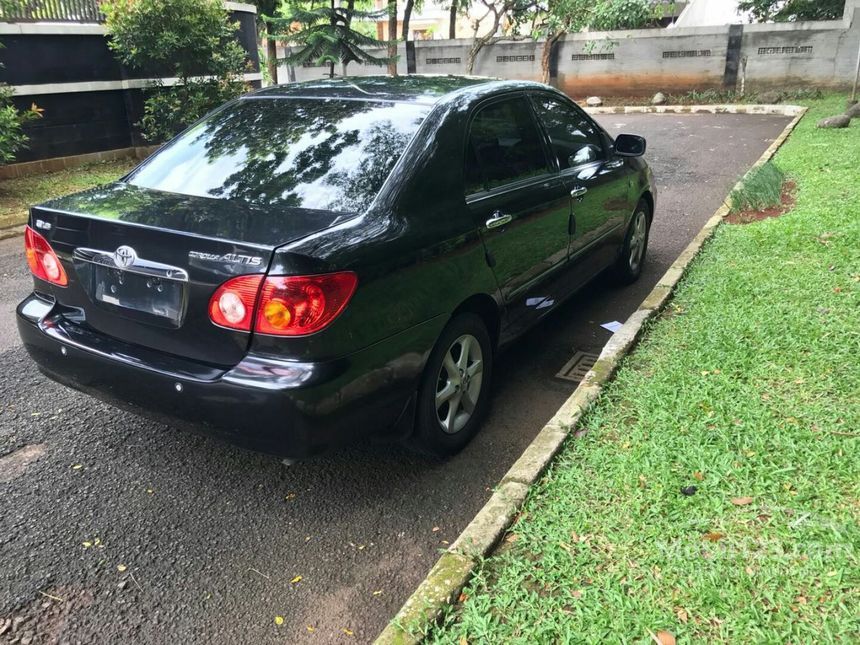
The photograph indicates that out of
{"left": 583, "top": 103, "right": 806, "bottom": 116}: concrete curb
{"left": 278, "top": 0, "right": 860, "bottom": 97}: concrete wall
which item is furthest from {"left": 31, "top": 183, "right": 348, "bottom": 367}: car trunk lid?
{"left": 278, "top": 0, "right": 860, "bottom": 97}: concrete wall

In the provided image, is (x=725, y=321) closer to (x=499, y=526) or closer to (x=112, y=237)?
(x=499, y=526)

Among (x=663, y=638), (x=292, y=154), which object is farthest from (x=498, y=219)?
(x=663, y=638)

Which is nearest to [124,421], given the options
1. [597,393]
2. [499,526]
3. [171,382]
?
[171,382]

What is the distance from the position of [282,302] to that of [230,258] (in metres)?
0.26

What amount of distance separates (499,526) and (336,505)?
82cm

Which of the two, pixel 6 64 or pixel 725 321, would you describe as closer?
pixel 725 321

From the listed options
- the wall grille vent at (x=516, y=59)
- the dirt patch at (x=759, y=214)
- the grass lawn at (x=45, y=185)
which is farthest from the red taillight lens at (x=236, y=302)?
the wall grille vent at (x=516, y=59)

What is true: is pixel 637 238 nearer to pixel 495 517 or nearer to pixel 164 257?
pixel 495 517

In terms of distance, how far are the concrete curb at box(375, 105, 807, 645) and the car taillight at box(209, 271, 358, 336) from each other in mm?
950

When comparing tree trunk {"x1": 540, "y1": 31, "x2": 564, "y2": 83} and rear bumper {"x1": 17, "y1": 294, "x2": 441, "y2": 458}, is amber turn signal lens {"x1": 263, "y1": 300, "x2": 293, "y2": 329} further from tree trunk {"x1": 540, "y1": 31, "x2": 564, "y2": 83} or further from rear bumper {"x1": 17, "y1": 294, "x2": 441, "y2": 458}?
tree trunk {"x1": 540, "y1": 31, "x2": 564, "y2": 83}

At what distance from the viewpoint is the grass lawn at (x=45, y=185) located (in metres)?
8.73

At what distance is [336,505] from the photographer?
3.10m

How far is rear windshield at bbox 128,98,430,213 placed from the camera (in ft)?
10.1

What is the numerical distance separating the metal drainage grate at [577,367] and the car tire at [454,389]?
0.80 meters
